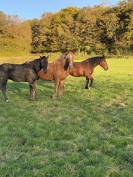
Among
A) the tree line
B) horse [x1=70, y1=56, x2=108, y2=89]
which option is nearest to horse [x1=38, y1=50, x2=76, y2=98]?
horse [x1=70, y1=56, x2=108, y2=89]

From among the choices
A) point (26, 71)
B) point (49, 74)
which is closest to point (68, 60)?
point (49, 74)

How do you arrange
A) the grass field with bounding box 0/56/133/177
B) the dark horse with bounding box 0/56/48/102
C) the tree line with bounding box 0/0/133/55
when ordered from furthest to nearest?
the tree line with bounding box 0/0/133/55 → the dark horse with bounding box 0/56/48/102 → the grass field with bounding box 0/56/133/177

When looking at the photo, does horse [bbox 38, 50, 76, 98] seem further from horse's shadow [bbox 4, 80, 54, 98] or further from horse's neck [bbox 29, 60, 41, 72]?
horse's shadow [bbox 4, 80, 54, 98]

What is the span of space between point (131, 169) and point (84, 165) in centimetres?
78

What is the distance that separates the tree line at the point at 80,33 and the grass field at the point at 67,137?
192ft

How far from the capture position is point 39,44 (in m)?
74.8

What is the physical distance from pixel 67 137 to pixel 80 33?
221 ft

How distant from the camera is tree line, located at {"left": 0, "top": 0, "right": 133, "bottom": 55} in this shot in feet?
235

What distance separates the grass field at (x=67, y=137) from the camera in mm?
6062

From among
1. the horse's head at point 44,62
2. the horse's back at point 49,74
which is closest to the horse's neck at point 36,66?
the horse's head at point 44,62

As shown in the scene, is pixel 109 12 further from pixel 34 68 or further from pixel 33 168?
pixel 33 168

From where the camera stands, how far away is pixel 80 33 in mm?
74250

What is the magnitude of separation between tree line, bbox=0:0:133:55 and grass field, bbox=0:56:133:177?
58633 mm

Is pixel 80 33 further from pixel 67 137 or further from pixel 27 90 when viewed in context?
pixel 67 137
